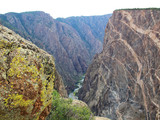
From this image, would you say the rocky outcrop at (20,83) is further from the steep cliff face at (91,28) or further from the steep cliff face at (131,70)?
the steep cliff face at (91,28)

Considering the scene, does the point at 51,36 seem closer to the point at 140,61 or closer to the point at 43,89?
the point at 140,61

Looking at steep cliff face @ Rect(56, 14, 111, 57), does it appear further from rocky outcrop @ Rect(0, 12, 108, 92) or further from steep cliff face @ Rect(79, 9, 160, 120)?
steep cliff face @ Rect(79, 9, 160, 120)

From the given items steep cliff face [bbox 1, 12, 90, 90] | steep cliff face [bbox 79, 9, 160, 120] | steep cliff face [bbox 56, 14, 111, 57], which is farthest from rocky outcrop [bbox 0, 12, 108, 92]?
steep cliff face [bbox 79, 9, 160, 120]

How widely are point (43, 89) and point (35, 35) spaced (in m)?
96.3

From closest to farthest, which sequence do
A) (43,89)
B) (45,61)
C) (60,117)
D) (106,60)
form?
1. (43,89)
2. (45,61)
3. (60,117)
4. (106,60)

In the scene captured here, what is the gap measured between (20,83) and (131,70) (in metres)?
26.8

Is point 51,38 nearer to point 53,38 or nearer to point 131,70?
point 53,38

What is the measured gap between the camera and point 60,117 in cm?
884

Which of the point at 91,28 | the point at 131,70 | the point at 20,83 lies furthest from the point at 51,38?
the point at 20,83

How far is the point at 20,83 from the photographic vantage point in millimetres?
4570

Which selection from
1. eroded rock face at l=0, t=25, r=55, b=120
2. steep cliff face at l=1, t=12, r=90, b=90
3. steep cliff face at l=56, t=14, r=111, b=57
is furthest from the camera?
steep cliff face at l=56, t=14, r=111, b=57

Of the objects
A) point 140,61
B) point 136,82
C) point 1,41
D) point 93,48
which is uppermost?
point 1,41

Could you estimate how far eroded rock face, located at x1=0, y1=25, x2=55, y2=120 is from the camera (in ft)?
14.2

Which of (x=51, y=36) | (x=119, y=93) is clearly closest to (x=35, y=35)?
(x=51, y=36)
